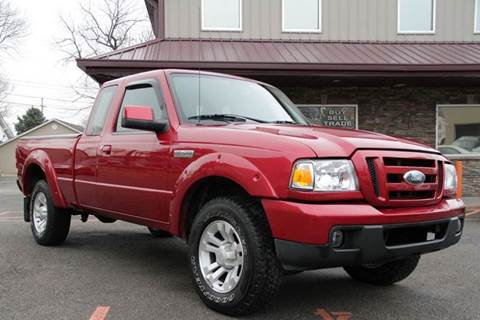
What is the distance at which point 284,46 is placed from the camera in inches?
507

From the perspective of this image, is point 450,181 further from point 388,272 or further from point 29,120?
point 29,120

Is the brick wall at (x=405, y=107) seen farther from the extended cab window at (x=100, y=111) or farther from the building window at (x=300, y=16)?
the extended cab window at (x=100, y=111)

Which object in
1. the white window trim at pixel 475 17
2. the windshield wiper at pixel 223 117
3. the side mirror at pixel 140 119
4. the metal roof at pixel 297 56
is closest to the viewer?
the side mirror at pixel 140 119

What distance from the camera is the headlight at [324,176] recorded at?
3.34m

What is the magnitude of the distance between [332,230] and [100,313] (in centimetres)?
186

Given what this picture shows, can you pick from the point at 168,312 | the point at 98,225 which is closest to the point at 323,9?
the point at 98,225

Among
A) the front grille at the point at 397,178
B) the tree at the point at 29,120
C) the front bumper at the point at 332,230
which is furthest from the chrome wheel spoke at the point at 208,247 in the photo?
the tree at the point at 29,120

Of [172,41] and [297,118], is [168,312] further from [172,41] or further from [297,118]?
[172,41]

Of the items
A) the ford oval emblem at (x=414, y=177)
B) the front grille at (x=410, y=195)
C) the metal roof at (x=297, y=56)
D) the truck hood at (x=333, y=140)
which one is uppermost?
the metal roof at (x=297, y=56)

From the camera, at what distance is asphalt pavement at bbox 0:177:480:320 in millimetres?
3928

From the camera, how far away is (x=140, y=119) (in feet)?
14.0

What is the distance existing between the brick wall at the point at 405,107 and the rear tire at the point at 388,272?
8.59 m

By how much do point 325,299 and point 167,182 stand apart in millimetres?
1631

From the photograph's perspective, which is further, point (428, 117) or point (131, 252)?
point (428, 117)
